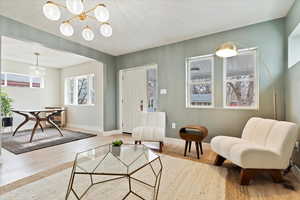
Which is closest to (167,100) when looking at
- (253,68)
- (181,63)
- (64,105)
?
(181,63)

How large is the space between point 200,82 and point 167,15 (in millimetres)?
1649

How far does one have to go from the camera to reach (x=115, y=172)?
145 cm

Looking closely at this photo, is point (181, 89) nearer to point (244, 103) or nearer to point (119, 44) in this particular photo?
point (244, 103)

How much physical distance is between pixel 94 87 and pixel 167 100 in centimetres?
283

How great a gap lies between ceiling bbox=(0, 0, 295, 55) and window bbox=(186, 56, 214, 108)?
62cm

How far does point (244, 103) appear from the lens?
3.00 metres

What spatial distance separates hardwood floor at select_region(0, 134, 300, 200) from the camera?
5.39ft

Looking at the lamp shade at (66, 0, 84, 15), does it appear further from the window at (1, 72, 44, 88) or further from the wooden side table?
the window at (1, 72, 44, 88)

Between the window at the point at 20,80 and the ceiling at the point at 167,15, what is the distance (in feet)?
12.1

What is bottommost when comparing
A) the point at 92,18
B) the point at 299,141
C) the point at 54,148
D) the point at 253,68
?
the point at 54,148

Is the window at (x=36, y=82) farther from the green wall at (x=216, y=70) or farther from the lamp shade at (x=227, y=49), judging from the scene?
the lamp shade at (x=227, y=49)

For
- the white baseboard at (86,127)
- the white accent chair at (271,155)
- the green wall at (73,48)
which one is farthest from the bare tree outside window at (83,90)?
the white accent chair at (271,155)

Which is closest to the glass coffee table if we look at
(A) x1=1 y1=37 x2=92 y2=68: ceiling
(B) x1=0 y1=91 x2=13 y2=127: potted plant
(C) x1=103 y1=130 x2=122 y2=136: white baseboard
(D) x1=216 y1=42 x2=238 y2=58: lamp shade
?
(D) x1=216 y1=42 x2=238 y2=58: lamp shade

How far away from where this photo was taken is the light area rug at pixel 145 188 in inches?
61.2
